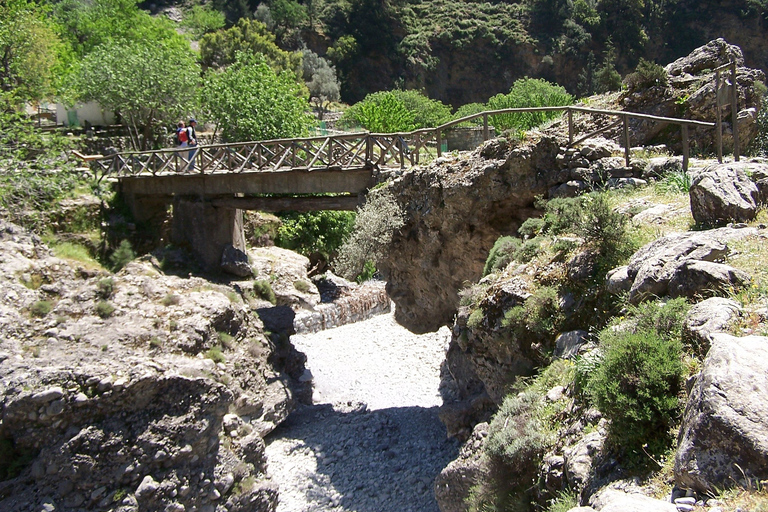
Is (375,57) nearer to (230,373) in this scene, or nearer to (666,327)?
(230,373)

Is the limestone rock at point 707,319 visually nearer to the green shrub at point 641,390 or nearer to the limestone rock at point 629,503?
the green shrub at point 641,390

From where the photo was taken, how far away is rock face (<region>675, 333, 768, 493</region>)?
4172 mm

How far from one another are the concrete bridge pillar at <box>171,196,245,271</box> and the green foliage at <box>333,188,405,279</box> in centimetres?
830

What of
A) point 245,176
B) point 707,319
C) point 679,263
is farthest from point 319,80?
point 707,319

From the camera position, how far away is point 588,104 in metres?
16.9

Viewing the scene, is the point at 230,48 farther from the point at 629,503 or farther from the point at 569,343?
the point at 629,503

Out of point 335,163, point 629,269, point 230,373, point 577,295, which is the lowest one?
point 230,373

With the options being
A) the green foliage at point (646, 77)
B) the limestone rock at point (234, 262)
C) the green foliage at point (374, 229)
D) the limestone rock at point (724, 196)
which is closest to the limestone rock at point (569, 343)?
the limestone rock at point (724, 196)

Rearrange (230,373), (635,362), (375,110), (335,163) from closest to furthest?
(635,362), (230,373), (335,163), (375,110)

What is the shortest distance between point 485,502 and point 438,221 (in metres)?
8.16

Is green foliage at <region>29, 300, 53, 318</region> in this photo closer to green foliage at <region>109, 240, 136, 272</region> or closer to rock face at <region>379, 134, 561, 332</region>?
rock face at <region>379, 134, 561, 332</region>

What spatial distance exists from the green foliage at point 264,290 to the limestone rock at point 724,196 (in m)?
17.1

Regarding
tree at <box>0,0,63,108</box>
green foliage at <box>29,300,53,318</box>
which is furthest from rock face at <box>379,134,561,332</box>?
tree at <box>0,0,63,108</box>

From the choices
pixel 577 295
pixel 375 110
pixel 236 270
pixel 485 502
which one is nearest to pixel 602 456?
pixel 485 502
